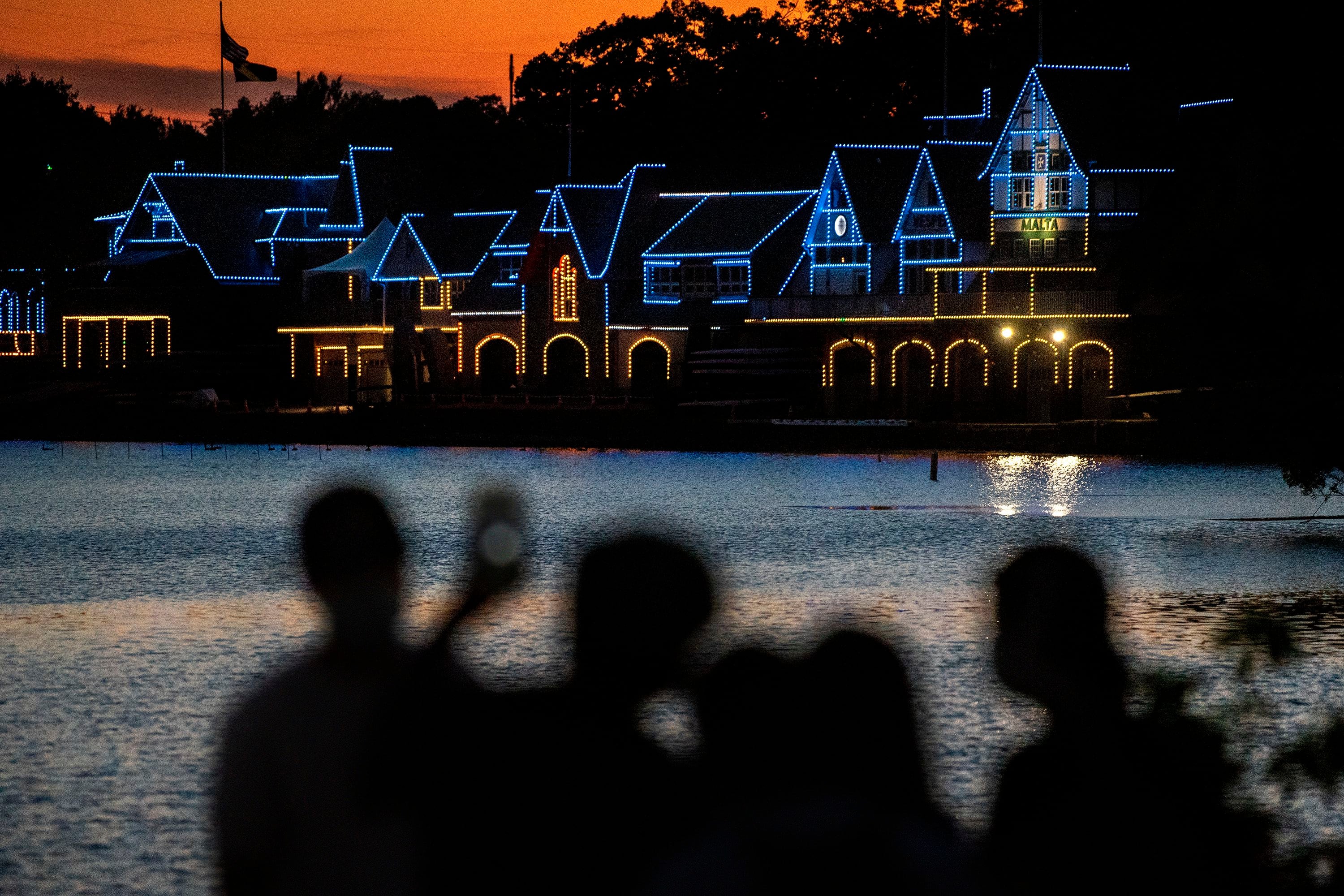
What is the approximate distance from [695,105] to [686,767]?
87.2m

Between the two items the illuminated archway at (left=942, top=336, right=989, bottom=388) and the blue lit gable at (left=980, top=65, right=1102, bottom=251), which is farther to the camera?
the illuminated archway at (left=942, top=336, right=989, bottom=388)

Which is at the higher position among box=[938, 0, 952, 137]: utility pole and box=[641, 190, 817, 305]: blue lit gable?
box=[938, 0, 952, 137]: utility pole

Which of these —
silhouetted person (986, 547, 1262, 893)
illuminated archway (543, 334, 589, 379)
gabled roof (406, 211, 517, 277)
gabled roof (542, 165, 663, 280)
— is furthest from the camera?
gabled roof (406, 211, 517, 277)

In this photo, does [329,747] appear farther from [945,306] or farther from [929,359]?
[929,359]

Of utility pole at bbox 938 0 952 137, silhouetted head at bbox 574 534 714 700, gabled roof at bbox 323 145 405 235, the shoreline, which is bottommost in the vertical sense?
the shoreline

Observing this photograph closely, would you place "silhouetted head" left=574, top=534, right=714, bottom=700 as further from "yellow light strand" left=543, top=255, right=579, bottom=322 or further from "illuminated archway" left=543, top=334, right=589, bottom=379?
"yellow light strand" left=543, top=255, right=579, bottom=322

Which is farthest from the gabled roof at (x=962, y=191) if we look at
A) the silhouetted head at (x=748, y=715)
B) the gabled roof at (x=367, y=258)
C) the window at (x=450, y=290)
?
the silhouetted head at (x=748, y=715)

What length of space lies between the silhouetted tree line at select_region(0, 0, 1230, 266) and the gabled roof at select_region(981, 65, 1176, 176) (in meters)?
1.45

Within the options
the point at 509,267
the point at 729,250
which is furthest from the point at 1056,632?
the point at 509,267

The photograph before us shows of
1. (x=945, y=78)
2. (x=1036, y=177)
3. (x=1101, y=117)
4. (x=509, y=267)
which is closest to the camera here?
(x=1101, y=117)

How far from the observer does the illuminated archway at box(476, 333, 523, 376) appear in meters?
79.1

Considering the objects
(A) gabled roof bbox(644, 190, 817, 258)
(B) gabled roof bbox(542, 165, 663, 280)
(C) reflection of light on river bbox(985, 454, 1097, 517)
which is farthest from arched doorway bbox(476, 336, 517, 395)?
(C) reflection of light on river bbox(985, 454, 1097, 517)

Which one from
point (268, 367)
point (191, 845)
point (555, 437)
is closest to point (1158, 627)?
point (191, 845)

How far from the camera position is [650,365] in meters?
75.4
